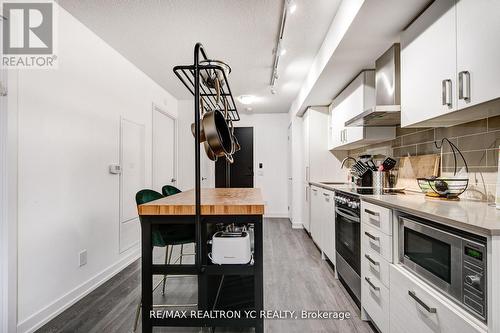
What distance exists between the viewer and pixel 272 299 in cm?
218

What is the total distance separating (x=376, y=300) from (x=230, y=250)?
106cm

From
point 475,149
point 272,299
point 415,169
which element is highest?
point 475,149

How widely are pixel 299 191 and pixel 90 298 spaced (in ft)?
11.7

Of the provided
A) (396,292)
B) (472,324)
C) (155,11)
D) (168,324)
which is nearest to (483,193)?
(396,292)

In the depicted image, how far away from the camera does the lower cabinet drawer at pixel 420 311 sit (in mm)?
969

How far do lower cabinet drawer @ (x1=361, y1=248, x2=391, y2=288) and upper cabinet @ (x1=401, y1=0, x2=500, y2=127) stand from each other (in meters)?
0.94

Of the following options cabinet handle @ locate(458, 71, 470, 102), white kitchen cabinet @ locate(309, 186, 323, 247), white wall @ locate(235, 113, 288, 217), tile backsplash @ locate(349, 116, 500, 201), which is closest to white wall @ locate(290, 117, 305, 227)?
white wall @ locate(235, 113, 288, 217)

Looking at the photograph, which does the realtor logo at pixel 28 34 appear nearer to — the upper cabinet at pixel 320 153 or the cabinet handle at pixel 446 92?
the cabinet handle at pixel 446 92

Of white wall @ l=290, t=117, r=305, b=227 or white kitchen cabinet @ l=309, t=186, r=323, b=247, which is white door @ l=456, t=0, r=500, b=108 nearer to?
white kitchen cabinet @ l=309, t=186, r=323, b=247

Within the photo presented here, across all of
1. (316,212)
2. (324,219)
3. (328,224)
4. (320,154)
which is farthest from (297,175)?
(328,224)

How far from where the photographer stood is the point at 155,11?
2.16m

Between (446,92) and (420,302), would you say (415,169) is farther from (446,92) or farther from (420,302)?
(420,302)

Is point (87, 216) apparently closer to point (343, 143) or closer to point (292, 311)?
point (292, 311)

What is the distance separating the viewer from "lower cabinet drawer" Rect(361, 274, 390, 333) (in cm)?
152
